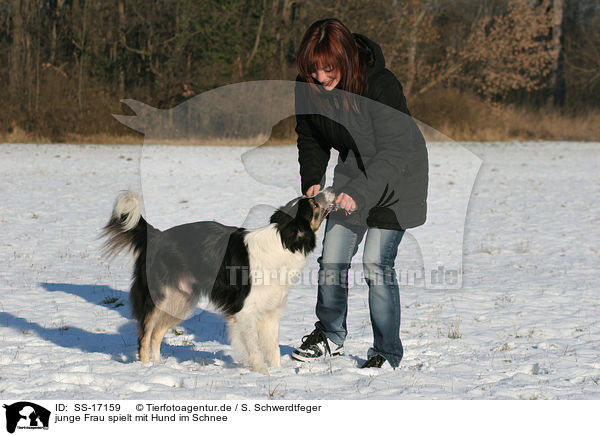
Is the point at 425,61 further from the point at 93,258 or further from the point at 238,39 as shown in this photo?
the point at 93,258

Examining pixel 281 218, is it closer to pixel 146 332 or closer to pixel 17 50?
pixel 146 332

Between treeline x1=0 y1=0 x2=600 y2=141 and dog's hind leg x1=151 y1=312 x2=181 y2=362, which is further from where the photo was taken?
treeline x1=0 y1=0 x2=600 y2=141

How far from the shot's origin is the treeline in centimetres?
2244

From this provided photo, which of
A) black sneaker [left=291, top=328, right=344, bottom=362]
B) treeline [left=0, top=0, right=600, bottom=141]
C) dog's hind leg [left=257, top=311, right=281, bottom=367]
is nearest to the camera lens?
dog's hind leg [left=257, top=311, right=281, bottom=367]

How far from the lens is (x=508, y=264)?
832cm

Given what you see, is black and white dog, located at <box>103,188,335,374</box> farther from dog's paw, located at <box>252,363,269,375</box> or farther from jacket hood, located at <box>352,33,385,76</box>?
jacket hood, located at <box>352,33,385,76</box>

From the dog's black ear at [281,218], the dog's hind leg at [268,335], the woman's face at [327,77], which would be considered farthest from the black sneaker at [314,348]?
the woman's face at [327,77]

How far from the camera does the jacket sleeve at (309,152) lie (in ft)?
14.6

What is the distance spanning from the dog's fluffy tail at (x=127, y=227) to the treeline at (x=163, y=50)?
61.8 ft

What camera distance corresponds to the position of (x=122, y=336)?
208 inches

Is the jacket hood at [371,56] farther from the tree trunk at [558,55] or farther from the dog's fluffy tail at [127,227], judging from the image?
the tree trunk at [558,55]
